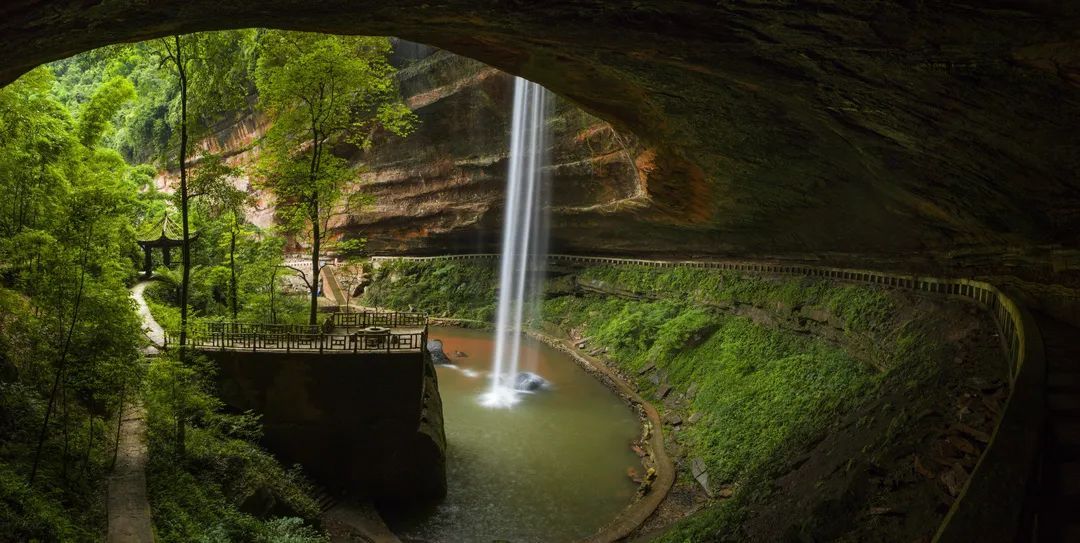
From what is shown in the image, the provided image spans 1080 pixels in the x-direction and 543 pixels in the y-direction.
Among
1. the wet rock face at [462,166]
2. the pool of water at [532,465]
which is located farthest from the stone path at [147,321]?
the wet rock face at [462,166]

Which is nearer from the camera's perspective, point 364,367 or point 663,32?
point 663,32

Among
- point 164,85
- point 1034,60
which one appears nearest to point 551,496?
point 1034,60

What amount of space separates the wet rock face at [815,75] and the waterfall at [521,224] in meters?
17.7

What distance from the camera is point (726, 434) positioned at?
16.6 metres

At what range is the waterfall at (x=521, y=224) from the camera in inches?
1286

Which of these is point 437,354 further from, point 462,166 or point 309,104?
point 309,104

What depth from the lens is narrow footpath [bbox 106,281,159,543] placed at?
30.9ft

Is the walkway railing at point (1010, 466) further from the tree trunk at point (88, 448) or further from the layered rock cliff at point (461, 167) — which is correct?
the layered rock cliff at point (461, 167)

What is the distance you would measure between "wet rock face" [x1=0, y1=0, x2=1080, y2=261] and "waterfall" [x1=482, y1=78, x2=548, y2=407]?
1773cm

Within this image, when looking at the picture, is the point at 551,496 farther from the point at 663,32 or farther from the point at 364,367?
the point at 663,32

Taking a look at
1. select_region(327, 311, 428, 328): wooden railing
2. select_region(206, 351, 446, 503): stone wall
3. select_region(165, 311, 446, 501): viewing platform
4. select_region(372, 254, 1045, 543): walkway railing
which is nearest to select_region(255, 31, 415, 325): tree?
select_region(327, 311, 428, 328): wooden railing

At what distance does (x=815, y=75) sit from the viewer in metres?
8.49

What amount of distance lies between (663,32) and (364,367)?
1103 centimetres

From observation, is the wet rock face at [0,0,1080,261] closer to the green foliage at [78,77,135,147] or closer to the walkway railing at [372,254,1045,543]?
the walkway railing at [372,254,1045,543]
